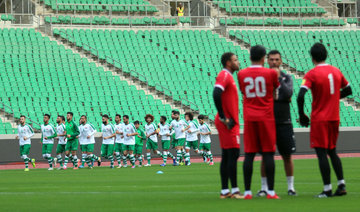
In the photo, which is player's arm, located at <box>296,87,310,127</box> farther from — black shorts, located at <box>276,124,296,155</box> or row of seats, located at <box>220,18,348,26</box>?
row of seats, located at <box>220,18,348,26</box>

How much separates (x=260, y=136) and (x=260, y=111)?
14.2 inches

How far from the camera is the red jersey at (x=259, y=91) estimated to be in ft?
37.3

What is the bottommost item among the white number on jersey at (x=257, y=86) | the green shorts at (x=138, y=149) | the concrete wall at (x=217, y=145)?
the concrete wall at (x=217, y=145)

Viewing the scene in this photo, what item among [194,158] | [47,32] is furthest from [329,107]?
[47,32]

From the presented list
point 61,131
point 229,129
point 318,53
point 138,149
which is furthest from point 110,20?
point 229,129

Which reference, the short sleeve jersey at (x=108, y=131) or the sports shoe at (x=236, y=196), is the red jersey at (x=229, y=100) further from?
the short sleeve jersey at (x=108, y=131)

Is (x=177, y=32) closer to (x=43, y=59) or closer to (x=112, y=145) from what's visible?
(x=43, y=59)

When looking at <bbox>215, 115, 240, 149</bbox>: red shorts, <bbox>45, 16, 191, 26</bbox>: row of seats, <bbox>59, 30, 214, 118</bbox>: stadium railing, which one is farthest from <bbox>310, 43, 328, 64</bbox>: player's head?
<bbox>45, 16, 191, 26</bbox>: row of seats

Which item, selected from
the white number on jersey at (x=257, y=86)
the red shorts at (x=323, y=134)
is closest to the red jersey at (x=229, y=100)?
the white number on jersey at (x=257, y=86)

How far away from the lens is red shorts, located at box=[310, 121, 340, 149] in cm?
1195

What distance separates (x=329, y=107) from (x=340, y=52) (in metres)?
37.0

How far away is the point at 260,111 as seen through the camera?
37.4 feet

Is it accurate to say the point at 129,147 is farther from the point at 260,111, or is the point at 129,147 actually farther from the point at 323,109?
the point at 260,111

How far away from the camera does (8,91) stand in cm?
3712
